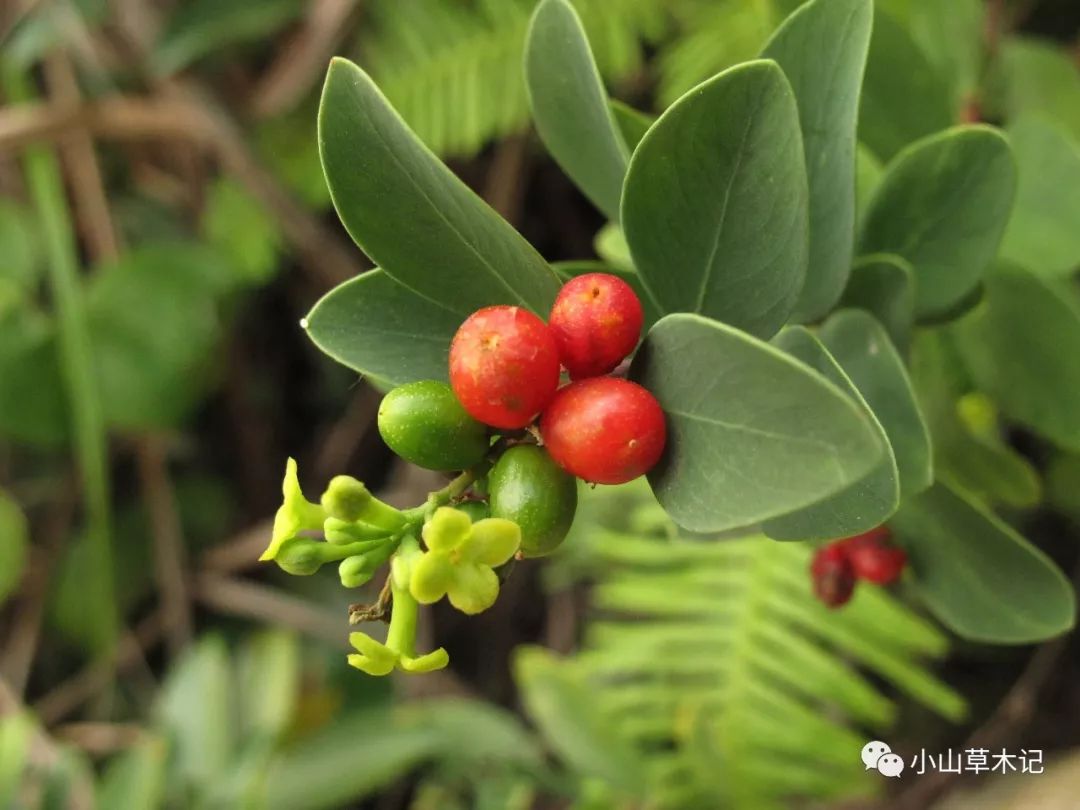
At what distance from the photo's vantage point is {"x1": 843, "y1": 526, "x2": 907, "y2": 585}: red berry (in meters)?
0.69

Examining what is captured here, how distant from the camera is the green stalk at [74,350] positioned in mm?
1686

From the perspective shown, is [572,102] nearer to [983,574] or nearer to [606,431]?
[606,431]

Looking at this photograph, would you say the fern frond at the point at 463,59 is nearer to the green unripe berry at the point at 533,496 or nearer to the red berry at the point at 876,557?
the red berry at the point at 876,557

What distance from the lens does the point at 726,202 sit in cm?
47

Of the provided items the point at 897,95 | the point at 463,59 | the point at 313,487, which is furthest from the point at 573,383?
the point at 313,487

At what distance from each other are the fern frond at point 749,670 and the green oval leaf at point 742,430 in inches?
31.3

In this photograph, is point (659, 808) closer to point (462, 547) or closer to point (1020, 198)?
point (1020, 198)

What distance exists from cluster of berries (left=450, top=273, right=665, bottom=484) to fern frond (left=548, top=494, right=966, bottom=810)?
79 centimetres

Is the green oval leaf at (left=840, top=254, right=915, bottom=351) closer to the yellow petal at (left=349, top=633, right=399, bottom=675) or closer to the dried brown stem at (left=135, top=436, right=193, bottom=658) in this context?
the yellow petal at (left=349, top=633, right=399, bottom=675)

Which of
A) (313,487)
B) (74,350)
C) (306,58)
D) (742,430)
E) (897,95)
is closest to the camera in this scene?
(742,430)

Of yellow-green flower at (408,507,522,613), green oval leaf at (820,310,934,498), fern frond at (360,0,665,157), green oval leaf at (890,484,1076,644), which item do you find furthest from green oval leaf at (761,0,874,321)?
fern frond at (360,0,665,157)

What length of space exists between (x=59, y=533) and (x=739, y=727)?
4.86ft

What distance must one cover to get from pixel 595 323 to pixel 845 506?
0.15 m

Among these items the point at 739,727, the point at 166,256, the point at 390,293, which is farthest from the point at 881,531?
the point at 166,256
